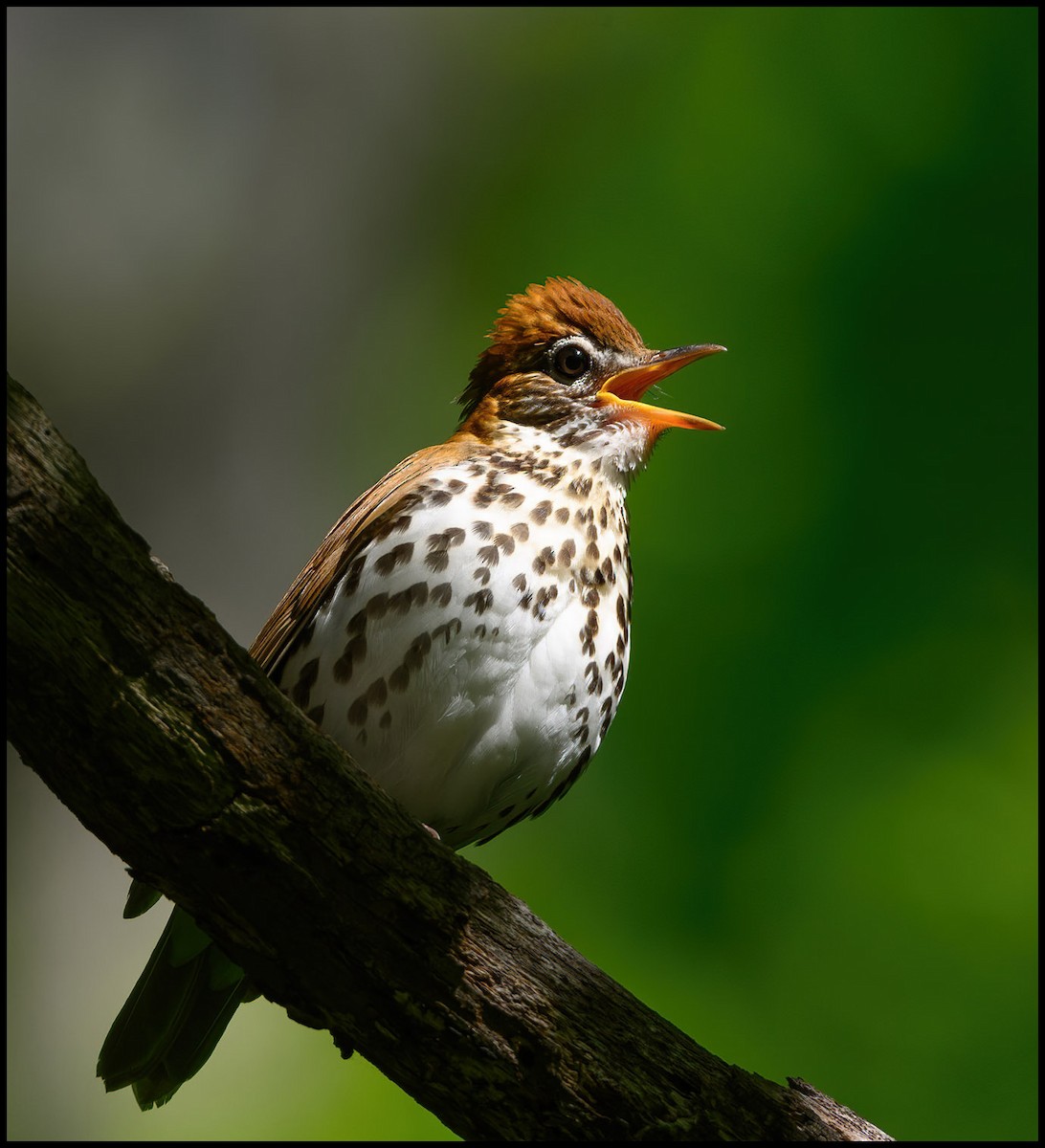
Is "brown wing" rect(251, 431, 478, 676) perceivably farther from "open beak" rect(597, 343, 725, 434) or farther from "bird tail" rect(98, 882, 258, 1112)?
"bird tail" rect(98, 882, 258, 1112)

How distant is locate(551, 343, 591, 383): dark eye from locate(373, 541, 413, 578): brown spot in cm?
85

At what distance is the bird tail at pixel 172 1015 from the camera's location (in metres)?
3.02

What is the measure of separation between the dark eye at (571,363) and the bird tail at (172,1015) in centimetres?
170

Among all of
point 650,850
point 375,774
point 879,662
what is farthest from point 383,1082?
point 879,662

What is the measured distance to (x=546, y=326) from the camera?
3492mm

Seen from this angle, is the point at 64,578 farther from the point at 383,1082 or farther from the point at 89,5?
the point at 89,5

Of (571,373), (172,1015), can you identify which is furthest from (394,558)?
(172,1015)

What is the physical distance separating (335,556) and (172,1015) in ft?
3.85

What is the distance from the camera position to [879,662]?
5.45 metres

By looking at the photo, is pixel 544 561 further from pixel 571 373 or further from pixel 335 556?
pixel 571 373

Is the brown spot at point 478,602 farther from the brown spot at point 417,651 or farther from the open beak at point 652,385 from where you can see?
the open beak at point 652,385

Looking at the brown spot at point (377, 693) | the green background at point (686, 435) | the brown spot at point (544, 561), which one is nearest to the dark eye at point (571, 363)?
the brown spot at point (544, 561)

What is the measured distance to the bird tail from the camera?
302 cm

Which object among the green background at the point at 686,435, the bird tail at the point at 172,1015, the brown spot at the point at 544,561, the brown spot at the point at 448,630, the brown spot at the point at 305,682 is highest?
the green background at the point at 686,435
